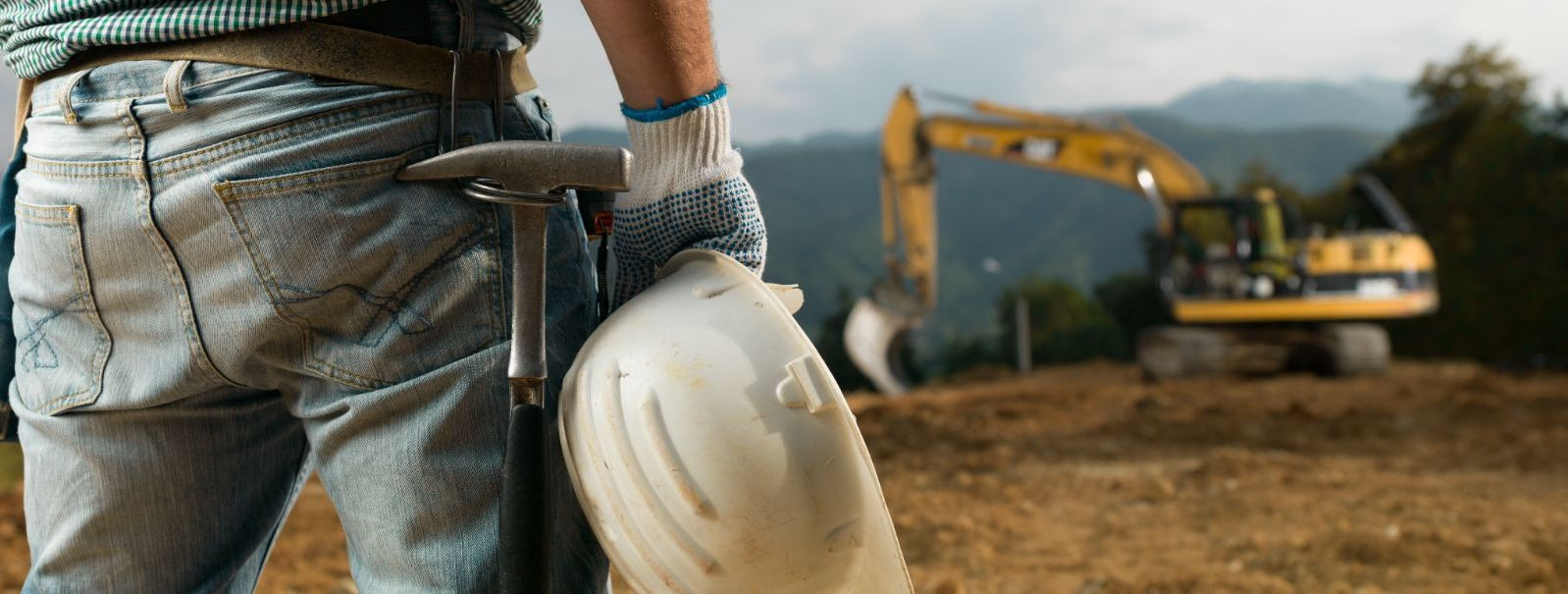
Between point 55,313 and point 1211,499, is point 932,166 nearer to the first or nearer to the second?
point 1211,499

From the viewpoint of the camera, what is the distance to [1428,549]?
354 cm

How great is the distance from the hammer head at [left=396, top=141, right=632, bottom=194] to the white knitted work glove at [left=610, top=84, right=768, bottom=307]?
3.6 inches

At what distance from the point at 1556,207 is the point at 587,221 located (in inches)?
630

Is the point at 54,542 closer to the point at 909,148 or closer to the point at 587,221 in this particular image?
the point at 587,221

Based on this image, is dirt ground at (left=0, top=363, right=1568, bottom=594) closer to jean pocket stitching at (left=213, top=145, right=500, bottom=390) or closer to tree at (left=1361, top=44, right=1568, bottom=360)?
jean pocket stitching at (left=213, top=145, right=500, bottom=390)

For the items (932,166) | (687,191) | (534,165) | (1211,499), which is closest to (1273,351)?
(932,166)

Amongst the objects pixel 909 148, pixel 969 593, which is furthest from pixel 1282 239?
pixel 969 593

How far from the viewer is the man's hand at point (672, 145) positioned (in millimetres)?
947

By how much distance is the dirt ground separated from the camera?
135 inches

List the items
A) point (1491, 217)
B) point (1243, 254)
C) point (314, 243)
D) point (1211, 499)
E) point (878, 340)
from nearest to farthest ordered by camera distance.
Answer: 1. point (314, 243)
2. point (1211, 499)
3. point (1243, 254)
4. point (878, 340)
5. point (1491, 217)

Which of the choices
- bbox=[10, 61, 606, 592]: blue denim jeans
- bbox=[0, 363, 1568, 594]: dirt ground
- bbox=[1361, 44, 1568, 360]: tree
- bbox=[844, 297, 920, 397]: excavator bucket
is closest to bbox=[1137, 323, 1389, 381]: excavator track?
bbox=[0, 363, 1568, 594]: dirt ground

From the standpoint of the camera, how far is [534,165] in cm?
92

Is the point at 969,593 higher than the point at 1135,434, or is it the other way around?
the point at 969,593

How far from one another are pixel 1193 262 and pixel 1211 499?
16.7 ft
